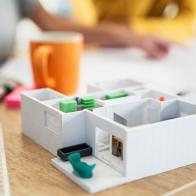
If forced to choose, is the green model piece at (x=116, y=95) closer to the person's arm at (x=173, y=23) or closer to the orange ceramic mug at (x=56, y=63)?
the orange ceramic mug at (x=56, y=63)

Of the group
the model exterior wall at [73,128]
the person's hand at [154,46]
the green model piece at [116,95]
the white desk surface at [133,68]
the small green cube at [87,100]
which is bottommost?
the white desk surface at [133,68]

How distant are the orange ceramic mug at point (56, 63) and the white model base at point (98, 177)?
33cm

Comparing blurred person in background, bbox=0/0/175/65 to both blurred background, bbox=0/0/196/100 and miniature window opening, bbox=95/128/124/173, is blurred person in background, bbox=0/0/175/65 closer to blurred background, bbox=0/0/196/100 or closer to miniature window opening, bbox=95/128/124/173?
blurred background, bbox=0/0/196/100

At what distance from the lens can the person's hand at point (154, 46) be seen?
50.3 inches

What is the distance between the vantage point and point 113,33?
148 cm

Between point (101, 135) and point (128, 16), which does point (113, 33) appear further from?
point (101, 135)

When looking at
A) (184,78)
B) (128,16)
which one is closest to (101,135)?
(184,78)

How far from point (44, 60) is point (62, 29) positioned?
0.67 meters

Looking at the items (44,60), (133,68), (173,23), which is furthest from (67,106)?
(173,23)

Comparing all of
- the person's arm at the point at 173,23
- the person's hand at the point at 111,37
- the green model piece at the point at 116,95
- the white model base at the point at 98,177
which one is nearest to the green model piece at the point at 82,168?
the white model base at the point at 98,177

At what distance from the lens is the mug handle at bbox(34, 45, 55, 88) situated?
0.84 metres

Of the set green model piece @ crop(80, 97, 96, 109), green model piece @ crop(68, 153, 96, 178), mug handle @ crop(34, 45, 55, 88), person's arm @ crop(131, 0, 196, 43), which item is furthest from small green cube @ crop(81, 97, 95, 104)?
person's arm @ crop(131, 0, 196, 43)

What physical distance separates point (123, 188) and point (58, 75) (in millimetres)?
415

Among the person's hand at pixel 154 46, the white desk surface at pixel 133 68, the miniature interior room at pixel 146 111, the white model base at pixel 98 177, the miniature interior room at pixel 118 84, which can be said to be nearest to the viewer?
the white model base at pixel 98 177
